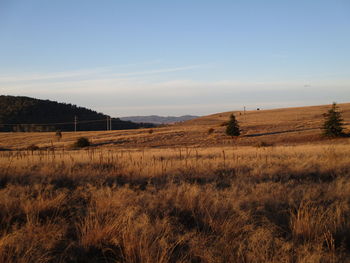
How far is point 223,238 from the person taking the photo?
372cm

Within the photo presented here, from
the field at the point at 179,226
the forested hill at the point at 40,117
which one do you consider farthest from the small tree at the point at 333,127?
the forested hill at the point at 40,117

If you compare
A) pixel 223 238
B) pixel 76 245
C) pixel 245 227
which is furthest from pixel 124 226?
pixel 245 227

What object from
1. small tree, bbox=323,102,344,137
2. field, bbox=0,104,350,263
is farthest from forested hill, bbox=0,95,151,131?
field, bbox=0,104,350,263

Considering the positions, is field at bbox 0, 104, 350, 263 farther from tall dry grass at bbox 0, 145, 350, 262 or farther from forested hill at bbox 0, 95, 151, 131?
forested hill at bbox 0, 95, 151, 131

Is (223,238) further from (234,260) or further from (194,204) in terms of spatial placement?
(194,204)

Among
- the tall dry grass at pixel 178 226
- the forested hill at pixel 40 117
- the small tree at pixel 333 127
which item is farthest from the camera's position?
the forested hill at pixel 40 117

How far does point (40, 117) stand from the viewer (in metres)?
112

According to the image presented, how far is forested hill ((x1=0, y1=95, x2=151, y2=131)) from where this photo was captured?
320 feet

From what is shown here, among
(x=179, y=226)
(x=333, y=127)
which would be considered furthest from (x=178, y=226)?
(x=333, y=127)

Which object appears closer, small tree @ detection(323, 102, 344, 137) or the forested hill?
small tree @ detection(323, 102, 344, 137)

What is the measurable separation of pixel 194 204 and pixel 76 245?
2.26m

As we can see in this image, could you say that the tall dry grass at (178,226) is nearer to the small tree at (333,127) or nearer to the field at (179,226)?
the field at (179,226)

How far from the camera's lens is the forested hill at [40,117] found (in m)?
97.6

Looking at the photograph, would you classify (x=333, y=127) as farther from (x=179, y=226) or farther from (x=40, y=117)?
(x=40, y=117)
